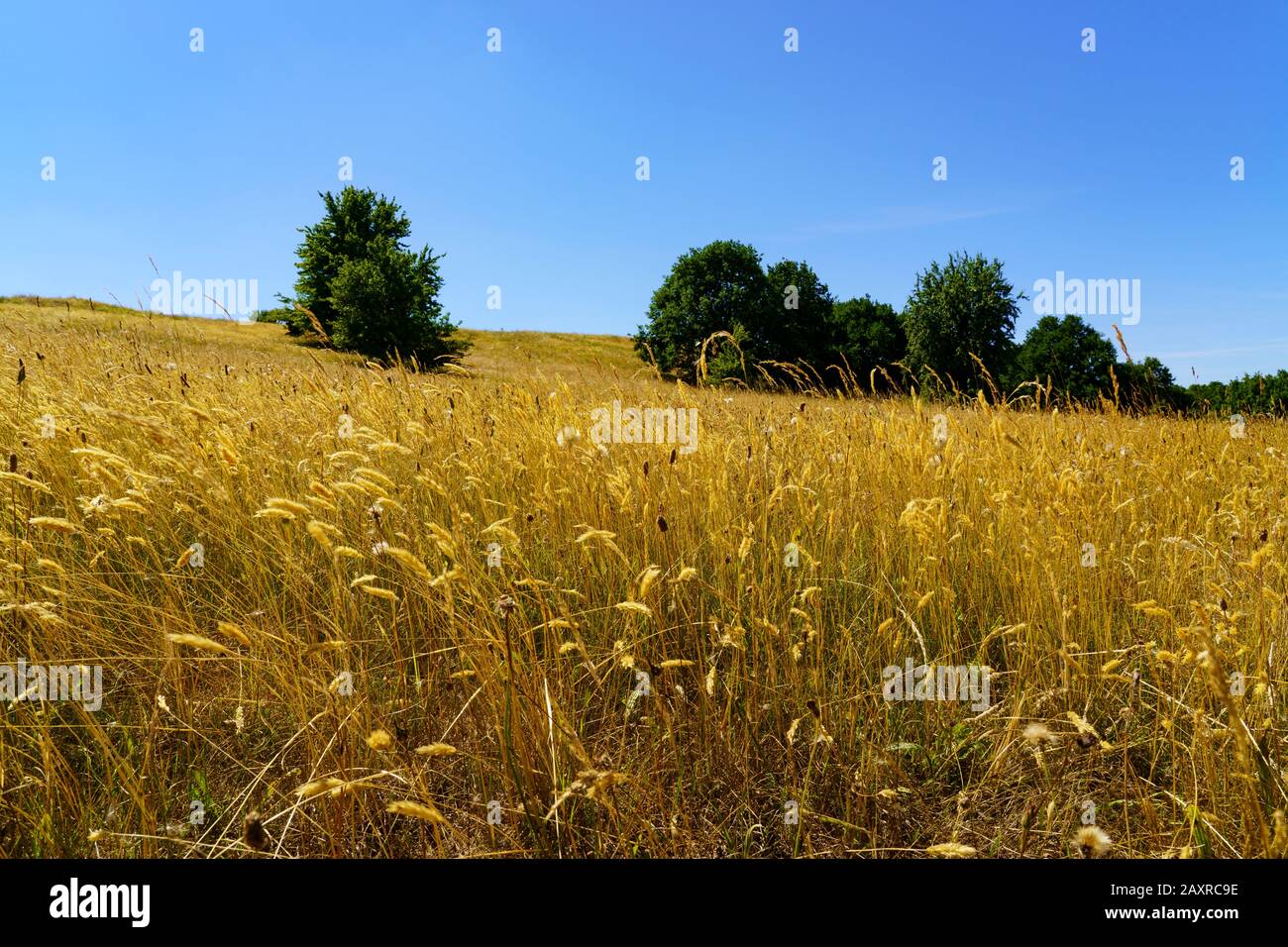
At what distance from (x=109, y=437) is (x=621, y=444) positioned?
9.83ft

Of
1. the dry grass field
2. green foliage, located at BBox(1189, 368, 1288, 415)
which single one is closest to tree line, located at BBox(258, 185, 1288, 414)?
green foliage, located at BBox(1189, 368, 1288, 415)

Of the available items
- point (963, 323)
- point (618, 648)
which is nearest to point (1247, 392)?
point (963, 323)

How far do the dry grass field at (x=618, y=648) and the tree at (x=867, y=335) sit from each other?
3122 cm

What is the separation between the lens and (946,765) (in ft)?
A: 6.30

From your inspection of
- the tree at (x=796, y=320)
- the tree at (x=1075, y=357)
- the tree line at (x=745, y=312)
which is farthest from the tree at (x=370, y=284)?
the tree at (x=1075, y=357)

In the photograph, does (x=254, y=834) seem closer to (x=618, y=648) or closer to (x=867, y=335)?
(x=618, y=648)

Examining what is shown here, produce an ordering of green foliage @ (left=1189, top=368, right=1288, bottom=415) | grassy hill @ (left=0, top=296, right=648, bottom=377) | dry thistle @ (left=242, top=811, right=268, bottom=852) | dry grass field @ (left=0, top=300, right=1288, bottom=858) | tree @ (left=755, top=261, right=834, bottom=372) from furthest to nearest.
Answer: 1. tree @ (left=755, top=261, right=834, bottom=372)
2. grassy hill @ (left=0, top=296, right=648, bottom=377)
3. green foliage @ (left=1189, top=368, right=1288, bottom=415)
4. dry grass field @ (left=0, top=300, right=1288, bottom=858)
5. dry thistle @ (left=242, top=811, right=268, bottom=852)

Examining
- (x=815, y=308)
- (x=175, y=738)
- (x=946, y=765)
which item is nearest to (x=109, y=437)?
(x=175, y=738)

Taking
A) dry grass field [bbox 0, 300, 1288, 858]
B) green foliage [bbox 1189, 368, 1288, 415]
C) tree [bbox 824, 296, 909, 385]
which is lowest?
dry grass field [bbox 0, 300, 1288, 858]

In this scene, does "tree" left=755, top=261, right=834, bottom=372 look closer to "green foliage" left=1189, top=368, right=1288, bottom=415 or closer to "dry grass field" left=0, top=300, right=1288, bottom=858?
"green foliage" left=1189, top=368, right=1288, bottom=415

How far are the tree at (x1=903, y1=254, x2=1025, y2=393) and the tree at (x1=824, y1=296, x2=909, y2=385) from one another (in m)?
1.88

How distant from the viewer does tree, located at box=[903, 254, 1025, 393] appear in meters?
30.5

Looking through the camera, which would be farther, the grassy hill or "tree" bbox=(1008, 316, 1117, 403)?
the grassy hill
